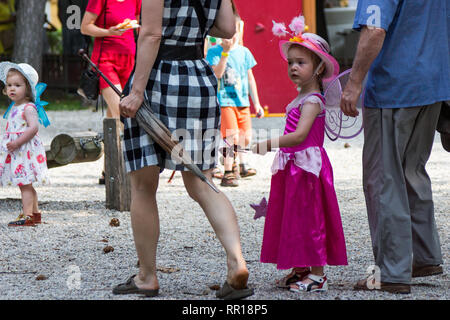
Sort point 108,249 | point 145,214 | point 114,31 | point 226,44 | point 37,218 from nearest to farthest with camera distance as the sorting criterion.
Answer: point 145,214 → point 108,249 → point 37,218 → point 114,31 → point 226,44

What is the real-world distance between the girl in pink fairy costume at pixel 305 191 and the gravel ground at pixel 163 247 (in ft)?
0.53

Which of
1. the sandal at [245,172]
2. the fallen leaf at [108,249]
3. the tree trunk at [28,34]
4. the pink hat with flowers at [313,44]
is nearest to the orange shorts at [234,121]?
the sandal at [245,172]

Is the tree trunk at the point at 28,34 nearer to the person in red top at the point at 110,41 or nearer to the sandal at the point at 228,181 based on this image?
the sandal at the point at 228,181

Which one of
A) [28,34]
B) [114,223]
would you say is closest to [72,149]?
[114,223]

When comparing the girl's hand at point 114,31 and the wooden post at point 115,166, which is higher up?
the girl's hand at point 114,31

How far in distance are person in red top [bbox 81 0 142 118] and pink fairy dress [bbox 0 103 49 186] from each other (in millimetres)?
1010

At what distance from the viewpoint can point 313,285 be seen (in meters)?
4.11

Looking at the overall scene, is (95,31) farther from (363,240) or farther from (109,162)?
(363,240)

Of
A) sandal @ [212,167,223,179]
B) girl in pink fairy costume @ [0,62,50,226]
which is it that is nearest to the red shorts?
girl in pink fairy costume @ [0,62,50,226]

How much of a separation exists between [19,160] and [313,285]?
290 centimetres

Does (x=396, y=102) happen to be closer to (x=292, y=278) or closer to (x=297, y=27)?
(x=297, y=27)

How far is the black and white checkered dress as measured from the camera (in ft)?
12.6

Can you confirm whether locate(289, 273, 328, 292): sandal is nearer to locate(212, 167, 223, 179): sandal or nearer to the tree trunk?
locate(212, 167, 223, 179): sandal

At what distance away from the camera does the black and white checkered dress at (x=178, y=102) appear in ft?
12.6
